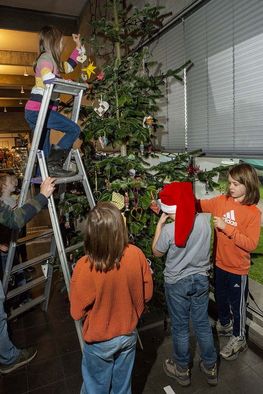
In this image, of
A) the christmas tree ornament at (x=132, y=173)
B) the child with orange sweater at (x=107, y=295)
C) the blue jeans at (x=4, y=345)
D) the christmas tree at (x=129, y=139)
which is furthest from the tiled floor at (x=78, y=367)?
the christmas tree ornament at (x=132, y=173)

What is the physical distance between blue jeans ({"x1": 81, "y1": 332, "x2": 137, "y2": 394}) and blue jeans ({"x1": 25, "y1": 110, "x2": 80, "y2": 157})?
56.6 inches

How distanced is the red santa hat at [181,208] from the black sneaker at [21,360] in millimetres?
1728

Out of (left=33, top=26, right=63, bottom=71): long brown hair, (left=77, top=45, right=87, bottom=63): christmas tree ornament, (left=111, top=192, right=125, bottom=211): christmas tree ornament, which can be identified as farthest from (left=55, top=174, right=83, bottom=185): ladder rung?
(left=77, top=45, right=87, bottom=63): christmas tree ornament

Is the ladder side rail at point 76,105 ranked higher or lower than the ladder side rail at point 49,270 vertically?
higher

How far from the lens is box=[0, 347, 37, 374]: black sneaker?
247cm

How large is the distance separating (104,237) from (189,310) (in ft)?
3.41

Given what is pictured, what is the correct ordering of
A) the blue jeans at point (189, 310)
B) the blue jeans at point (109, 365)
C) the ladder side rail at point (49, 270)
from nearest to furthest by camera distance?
the blue jeans at point (109, 365), the blue jeans at point (189, 310), the ladder side rail at point (49, 270)

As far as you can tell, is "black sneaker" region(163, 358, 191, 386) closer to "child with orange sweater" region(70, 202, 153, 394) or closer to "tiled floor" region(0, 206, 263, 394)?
"tiled floor" region(0, 206, 263, 394)

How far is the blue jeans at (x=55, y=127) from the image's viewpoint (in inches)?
89.1

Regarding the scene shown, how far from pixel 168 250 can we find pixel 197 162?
139cm

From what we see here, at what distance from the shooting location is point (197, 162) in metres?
3.16


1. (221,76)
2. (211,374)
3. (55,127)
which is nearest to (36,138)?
(55,127)

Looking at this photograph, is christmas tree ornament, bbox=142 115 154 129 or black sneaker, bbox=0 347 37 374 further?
christmas tree ornament, bbox=142 115 154 129

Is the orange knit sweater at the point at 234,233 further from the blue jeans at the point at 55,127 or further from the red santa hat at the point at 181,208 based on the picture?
the blue jeans at the point at 55,127
